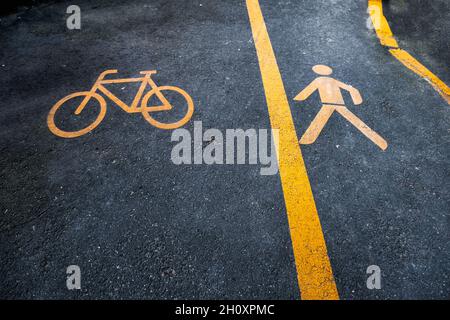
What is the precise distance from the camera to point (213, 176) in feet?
9.64

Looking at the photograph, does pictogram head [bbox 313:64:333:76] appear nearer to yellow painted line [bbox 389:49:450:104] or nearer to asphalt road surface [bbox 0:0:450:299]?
asphalt road surface [bbox 0:0:450:299]

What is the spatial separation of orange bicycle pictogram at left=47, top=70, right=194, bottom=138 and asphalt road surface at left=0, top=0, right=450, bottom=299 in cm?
8

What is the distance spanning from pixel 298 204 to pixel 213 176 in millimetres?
857

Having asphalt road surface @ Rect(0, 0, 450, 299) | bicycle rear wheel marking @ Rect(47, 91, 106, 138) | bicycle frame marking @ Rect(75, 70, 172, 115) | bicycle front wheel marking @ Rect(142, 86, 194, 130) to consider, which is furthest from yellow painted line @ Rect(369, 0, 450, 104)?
bicycle rear wheel marking @ Rect(47, 91, 106, 138)

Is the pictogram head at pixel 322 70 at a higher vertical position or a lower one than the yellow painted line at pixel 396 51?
lower

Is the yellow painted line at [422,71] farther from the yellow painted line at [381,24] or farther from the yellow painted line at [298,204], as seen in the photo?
the yellow painted line at [298,204]

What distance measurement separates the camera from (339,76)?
Answer: 12.7 ft

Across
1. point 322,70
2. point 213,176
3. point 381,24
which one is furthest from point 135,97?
point 381,24

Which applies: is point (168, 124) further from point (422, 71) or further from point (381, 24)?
point (381, 24)

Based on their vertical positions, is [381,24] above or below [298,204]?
above

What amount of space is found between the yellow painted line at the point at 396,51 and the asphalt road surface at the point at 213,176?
11cm

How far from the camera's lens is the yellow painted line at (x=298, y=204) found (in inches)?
90.3

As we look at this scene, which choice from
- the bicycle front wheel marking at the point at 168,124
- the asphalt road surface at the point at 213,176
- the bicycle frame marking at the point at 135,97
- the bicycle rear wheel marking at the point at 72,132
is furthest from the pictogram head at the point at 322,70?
the bicycle rear wheel marking at the point at 72,132
